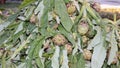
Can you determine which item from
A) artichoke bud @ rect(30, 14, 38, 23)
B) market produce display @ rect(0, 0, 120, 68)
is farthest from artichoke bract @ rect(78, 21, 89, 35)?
artichoke bud @ rect(30, 14, 38, 23)

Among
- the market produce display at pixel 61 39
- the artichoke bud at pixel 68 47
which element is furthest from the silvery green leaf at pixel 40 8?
the artichoke bud at pixel 68 47

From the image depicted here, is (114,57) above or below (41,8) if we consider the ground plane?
below

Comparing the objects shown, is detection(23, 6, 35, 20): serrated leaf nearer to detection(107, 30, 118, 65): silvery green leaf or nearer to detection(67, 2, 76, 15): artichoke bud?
detection(67, 2, 76, 15): artichoke bud

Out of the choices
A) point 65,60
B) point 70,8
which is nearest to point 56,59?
Answer: point 65,60

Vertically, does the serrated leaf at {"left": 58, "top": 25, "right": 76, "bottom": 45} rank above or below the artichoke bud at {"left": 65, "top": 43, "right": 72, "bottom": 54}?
above

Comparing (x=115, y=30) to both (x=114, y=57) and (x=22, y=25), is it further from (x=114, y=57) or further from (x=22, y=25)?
(x=22, y=25)

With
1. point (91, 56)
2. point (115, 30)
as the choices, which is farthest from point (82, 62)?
point (115, 30)

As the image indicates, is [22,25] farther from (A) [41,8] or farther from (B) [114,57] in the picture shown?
(B) [114,57]
